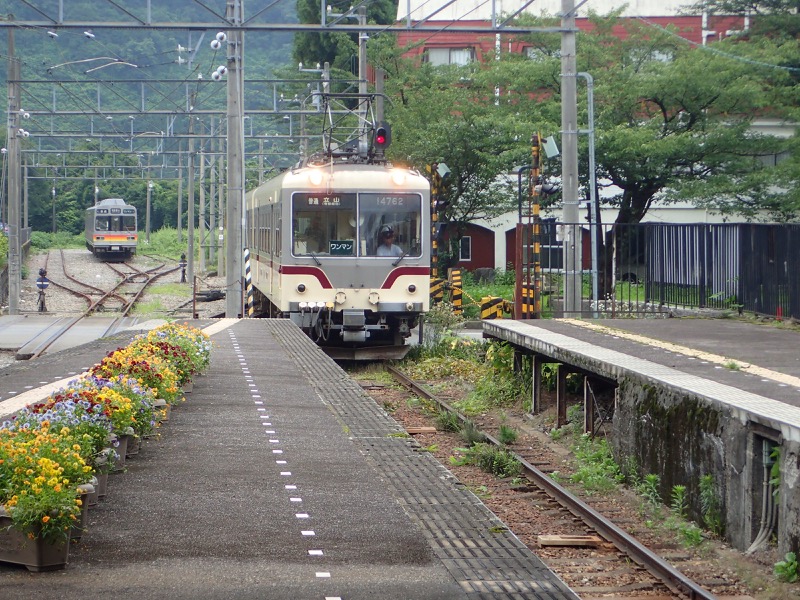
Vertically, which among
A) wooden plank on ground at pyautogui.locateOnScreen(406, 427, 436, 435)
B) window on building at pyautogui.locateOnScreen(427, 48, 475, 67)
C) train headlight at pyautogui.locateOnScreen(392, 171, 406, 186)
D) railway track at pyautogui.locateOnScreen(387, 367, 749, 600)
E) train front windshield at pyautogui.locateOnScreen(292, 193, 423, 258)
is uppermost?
window on building at pyautogui.locateOnScreen(427, 48, 475, 67)

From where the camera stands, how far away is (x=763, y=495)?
660 centimetres

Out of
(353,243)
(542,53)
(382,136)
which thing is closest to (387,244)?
(353,243)

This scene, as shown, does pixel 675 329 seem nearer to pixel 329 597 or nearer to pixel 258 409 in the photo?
pixel 258 409

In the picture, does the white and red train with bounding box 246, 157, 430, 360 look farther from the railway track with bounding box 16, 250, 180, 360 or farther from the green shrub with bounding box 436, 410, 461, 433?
the railway track with bounding box 16, 250, 180, 360

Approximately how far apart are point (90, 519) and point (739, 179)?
70.5 feet

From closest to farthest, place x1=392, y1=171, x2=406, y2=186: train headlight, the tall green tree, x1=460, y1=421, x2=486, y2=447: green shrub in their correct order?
x1=460, y1=421, x2=486, y2=447: green shrub, x1=392, y1=171, x2=406, y2=186: train headlight, the tall green tree

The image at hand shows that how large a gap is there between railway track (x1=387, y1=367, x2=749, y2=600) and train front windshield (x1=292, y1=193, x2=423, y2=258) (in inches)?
304

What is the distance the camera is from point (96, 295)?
33.1m

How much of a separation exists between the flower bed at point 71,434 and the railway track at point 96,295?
1040cm

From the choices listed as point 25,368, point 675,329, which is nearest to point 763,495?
point 675,329

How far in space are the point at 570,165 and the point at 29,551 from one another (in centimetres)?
1181

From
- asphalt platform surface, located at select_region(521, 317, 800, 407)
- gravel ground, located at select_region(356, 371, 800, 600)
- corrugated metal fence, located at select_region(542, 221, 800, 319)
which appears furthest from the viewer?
corrugated metal fence, located at select_region(542, 221, 800, 319)

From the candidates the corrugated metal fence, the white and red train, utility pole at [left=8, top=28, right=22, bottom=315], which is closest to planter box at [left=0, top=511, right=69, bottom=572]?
the corrugated metal fence

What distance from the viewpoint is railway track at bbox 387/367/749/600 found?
620 centimetres
